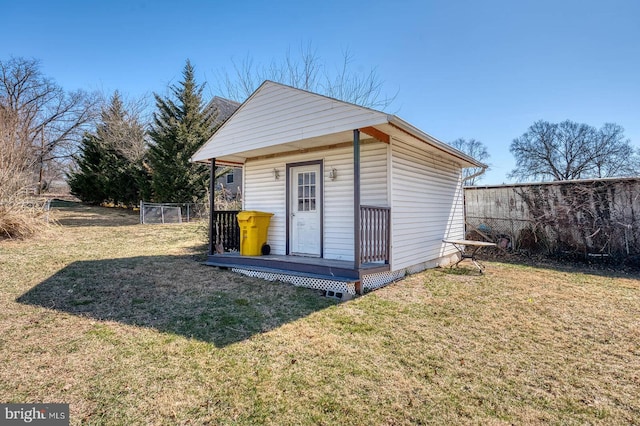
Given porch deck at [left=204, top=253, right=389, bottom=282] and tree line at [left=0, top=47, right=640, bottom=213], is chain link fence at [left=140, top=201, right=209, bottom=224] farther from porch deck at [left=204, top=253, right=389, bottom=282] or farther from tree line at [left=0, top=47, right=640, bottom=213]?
porch deck at [left=204, top=253, right=389, bottom=282]

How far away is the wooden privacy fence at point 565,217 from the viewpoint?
23.7 ft

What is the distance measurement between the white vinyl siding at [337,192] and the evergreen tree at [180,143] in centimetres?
943

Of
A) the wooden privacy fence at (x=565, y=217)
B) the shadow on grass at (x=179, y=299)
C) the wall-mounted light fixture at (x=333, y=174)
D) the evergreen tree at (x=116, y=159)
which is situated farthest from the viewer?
the evergreen tree at (x=116, y=159)

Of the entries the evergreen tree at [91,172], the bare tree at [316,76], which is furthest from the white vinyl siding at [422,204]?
the evergreen tree at [91,172]

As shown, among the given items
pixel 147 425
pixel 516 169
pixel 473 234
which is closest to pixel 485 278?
pixel 473 234

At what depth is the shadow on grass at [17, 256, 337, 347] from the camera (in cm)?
361

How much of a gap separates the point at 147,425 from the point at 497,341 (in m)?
3.29

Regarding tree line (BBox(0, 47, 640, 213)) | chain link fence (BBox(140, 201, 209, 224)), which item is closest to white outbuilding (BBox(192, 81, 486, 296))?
tree line (BBox(0, 47, 640, 213))

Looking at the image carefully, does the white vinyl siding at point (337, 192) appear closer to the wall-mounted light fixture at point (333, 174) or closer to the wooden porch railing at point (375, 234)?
the wall-mounted light fixture at point (333, 174)

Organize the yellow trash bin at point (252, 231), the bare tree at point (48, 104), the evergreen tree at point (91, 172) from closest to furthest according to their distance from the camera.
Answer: the yellow trash bin at point (252, 231)
the evergreen tree at point (91, 172)
the bare tree at point (48, 104)

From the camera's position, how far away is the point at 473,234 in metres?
9.73

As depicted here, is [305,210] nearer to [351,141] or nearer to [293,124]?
[351,141]

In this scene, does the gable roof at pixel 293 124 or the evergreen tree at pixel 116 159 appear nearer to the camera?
the gable roof at pixel 293 124

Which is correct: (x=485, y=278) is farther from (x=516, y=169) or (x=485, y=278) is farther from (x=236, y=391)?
(x=516, y=169)
